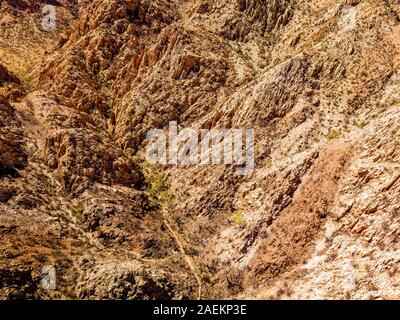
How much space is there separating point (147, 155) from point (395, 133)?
1943cm

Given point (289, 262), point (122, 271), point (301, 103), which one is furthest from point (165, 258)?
point (301, 103)

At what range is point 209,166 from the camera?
34500 millimetres

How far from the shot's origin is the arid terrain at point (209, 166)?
25812mm

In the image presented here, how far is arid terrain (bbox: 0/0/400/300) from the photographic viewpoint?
25.8 meters

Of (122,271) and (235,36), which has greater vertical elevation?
(235,36)

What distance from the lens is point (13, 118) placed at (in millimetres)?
34219
